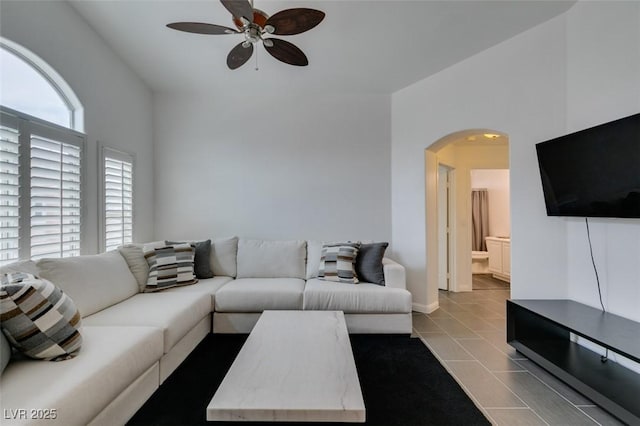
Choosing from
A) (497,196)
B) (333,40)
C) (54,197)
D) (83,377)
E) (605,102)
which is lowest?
(83,377)

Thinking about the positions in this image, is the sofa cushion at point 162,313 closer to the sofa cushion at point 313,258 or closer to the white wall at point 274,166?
the sofa cushion at point 313,258

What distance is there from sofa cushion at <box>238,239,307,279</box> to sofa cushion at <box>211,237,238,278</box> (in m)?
0.08

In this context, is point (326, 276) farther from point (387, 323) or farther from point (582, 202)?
point (582, 202)

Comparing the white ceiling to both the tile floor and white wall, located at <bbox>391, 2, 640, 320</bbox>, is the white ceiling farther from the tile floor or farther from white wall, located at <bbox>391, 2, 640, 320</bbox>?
the tile floor

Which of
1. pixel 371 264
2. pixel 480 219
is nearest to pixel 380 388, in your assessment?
pixel 371 264

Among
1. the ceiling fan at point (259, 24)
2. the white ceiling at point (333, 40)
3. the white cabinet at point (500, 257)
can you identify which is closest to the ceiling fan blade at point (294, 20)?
the ceiling fan at point (259, 24)

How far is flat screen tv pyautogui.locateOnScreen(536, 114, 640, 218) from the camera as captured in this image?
182cm

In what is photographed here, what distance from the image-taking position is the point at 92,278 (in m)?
2.15

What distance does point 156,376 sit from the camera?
1909mm

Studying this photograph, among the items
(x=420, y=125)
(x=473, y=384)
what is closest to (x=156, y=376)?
(x=473, y=384)

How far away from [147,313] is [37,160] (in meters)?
1.46

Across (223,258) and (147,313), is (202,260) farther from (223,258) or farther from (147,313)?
(147,313)

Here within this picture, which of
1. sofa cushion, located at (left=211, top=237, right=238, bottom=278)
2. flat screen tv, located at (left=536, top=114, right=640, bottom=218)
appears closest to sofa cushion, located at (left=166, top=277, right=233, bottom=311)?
sofa cushion, located at (left=211, top=237, right=238, bottom=278)

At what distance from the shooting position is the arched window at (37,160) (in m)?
1.94
